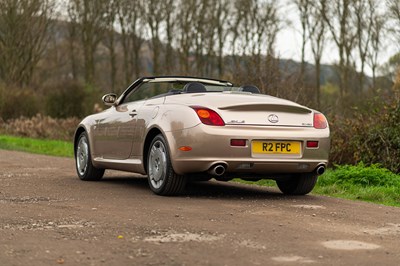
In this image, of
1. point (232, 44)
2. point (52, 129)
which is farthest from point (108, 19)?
point (52, 129)

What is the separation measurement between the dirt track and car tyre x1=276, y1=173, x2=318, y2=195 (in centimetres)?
22

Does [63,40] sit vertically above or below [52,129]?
above

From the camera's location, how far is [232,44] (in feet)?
143

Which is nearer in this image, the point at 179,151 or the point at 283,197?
the point at 179,151

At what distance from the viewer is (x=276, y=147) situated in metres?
7.83

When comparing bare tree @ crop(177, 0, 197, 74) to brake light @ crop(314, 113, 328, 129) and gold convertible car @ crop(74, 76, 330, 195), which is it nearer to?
gold convertible car @ crop(74, 76, 330, 195)

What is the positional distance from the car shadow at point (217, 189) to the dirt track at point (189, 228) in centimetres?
2

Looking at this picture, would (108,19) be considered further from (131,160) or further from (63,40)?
(131,160)

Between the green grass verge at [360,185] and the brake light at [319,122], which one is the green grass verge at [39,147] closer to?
the green grass verge at [360,185]

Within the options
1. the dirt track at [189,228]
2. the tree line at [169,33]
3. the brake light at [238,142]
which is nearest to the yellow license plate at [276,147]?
the brake light at [238,142]

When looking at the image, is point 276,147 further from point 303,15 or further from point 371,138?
point 303,15

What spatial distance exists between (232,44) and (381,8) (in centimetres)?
905

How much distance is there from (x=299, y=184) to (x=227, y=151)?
1403mm

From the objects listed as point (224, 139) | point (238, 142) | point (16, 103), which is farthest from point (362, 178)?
point (16, 103)
